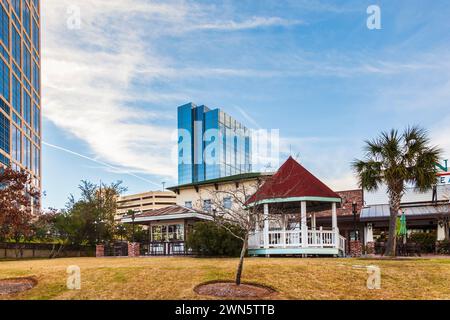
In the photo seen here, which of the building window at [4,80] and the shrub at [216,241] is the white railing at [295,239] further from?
the building window at [4,80]

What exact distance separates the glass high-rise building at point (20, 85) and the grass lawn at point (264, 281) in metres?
47.2

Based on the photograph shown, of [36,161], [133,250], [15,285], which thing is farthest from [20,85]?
[15,285]

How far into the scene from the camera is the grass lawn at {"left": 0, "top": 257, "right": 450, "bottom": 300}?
544 inches

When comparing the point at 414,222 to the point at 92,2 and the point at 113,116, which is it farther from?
the point at 92,2

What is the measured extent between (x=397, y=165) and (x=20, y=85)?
6989 cm

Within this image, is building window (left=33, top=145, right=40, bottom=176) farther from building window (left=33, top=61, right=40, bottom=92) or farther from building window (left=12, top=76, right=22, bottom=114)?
building window (left=33, top=61, right=40, bottom=92)

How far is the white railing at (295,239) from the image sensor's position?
78.8 feet

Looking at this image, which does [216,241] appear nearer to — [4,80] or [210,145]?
[4,80]

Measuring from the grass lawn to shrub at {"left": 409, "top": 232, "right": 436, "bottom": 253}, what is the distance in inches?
494

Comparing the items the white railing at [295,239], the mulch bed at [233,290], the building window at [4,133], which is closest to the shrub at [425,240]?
the white railing at [295,239]

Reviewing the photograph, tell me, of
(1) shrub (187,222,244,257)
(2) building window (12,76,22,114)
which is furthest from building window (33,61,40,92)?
(1) shrub (187,222,244,257)

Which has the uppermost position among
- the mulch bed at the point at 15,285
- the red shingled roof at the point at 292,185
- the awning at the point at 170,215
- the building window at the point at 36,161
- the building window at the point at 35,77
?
the building window at the point at 35,77
